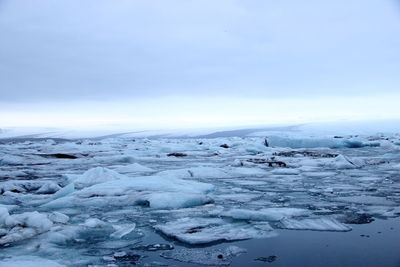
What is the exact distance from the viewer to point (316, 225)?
346cm

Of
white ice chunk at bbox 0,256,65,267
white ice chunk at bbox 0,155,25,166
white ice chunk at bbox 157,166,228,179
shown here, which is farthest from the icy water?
white ice chunk at bbox 0,155,25,166

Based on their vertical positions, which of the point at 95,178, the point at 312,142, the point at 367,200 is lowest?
the point at 312,142

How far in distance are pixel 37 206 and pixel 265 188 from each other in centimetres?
307

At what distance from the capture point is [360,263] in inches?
97.4

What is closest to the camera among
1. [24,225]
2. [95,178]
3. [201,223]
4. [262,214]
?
[24,225]

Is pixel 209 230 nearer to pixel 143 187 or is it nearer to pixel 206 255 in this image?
pixel 206 255

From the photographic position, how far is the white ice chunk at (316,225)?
3.35 meters

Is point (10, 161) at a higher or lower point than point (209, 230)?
→ lower

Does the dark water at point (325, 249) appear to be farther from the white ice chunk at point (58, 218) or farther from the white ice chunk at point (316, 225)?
the white ice chunk at point (58, 218)

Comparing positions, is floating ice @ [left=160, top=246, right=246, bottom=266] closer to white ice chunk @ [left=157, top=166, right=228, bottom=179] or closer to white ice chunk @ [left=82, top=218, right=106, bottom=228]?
white ice chunk @ [left=82, top=218, right=106, bottom=228]

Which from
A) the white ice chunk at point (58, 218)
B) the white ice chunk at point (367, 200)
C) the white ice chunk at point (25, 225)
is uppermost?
the white ice chunk at point (25, 225)

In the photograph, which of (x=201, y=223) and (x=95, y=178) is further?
(x=95, y=178)

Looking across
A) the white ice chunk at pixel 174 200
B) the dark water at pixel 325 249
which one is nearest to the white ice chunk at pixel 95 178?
the white ice chunk at pixel 174 200

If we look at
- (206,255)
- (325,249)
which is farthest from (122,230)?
(325,249)
